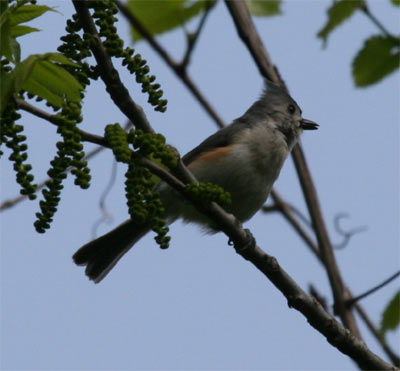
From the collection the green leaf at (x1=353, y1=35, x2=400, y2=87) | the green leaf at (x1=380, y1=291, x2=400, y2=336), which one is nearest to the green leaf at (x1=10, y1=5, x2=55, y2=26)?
the green leaf at (x1=380, y1=291, x2=400, y2=336)

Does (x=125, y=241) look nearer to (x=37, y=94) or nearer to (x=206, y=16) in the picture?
(x=206, y=16)

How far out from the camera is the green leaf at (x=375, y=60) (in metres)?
4.20

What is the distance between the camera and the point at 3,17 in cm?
201

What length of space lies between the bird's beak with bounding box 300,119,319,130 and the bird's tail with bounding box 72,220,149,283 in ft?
5.17

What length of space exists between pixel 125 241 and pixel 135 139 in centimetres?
334

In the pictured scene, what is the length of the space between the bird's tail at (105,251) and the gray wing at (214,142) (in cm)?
64

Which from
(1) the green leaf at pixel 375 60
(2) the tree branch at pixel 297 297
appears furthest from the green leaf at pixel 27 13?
(1) the green leaf at pixel 375 60

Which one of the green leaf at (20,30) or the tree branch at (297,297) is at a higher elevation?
the green leaf at (20,30)

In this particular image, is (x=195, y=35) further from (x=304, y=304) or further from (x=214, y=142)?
(x=304, y=304)

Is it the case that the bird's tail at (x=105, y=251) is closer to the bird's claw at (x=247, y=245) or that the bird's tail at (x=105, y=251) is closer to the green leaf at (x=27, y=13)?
the bird's claw at (x=247, y=245)

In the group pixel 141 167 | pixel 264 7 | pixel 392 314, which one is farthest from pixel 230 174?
pixel 141 167

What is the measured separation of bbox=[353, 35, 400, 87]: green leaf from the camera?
4198 millimetres

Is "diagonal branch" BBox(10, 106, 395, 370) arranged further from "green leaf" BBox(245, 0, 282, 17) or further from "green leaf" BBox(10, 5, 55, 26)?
"green leaf" BBox(245, 0, 282, 17)

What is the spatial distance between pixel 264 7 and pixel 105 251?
2.10m
